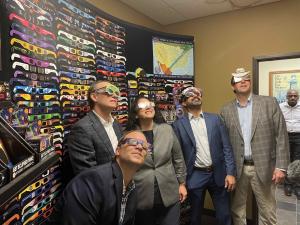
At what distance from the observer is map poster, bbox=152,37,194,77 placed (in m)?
2.93

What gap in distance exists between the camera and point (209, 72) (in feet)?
11.2

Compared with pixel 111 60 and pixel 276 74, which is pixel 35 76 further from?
pixel 276 74

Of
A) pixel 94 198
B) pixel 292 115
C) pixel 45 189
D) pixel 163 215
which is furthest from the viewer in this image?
pixel 292 115

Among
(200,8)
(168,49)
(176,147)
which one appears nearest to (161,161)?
(176,147)

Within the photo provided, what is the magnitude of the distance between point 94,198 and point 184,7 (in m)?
2.60

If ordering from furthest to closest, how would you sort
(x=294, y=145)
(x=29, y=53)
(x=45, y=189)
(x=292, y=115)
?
1. (x=294, y=145)
2. (x=292, y=115)
3. (x=45, y=189)
4. (x=29, y=53)

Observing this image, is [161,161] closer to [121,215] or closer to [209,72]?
[121,215]

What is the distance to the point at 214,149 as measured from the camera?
2.31 m

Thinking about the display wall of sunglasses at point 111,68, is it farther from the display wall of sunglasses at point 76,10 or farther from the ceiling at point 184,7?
the ceiling at point 184,7

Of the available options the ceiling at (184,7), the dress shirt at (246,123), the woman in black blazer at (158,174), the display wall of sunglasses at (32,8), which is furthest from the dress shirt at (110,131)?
the ceiling at (184,7)

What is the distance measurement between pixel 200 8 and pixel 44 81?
2256 mm

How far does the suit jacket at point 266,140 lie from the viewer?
90.3 inches

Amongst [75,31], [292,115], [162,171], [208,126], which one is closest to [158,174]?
[162,171]

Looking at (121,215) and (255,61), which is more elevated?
(255,61)
